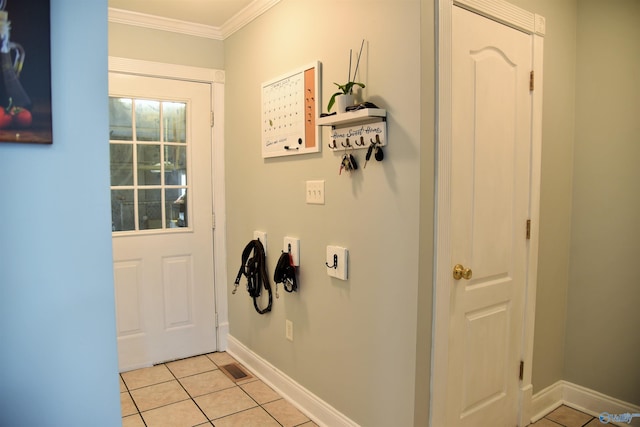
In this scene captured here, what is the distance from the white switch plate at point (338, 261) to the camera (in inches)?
83.4

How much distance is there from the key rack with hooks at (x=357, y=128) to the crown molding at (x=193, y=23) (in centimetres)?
110

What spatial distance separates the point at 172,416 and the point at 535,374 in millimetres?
2056

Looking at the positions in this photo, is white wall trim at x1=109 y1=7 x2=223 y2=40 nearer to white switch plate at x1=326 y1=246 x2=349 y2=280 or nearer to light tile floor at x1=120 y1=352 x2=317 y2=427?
white switch plate at x1=326 y1=246 x2=349 y2=280

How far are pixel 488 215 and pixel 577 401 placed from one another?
1383 mm

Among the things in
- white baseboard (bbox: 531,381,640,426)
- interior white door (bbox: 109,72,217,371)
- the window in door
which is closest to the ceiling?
interior white door (bbox: 109,72,217,371)

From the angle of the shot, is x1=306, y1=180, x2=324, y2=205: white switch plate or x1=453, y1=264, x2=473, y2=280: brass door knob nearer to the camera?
x1=453, y1=264, x2=473, y2=280: brass door knob

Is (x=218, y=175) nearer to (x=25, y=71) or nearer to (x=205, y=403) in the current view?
(x=205, y=403)

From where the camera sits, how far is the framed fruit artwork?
3.64ft

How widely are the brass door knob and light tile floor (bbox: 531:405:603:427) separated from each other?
108cm

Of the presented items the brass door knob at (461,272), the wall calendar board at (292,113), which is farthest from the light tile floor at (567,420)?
the wall calendar board at (292,113)

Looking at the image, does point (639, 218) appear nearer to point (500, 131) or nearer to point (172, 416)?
point (500, 131)

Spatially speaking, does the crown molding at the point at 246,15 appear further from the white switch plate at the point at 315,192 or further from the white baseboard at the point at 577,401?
the white baseboard at the point at 577,401

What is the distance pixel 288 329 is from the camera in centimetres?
262

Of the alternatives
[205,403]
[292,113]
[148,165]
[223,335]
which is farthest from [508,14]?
[223,335]
